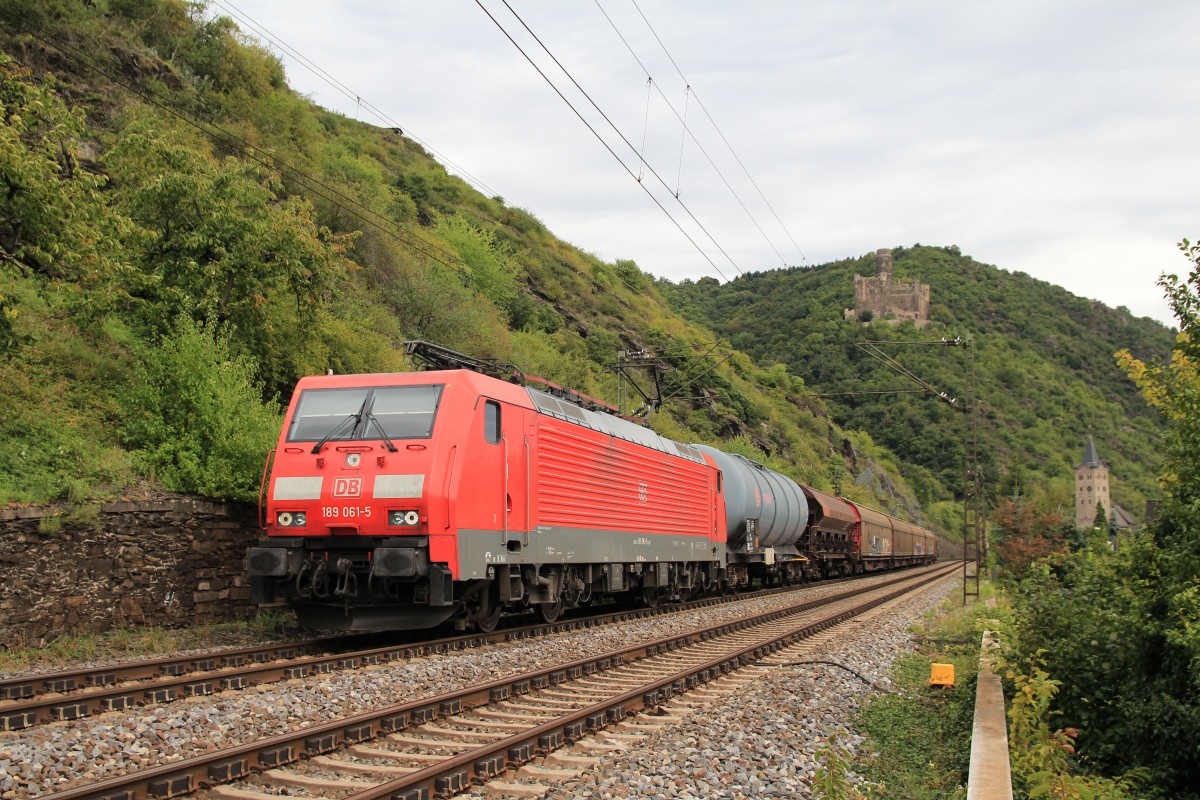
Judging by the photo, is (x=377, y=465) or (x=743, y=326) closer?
(x=377, y=465)

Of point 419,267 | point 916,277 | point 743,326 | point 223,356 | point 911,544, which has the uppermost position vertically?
point 916,277

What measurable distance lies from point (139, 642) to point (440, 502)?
13.4 feet

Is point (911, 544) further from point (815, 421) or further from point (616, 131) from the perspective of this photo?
point (616, 131)

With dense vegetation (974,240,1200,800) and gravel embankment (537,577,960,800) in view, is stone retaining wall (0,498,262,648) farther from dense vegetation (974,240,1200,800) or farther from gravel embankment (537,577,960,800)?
dense vegetation (974,240,1200,800)

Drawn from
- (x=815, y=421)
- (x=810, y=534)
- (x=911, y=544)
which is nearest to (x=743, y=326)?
(x=815, y=421)

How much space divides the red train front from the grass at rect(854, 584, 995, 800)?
5.33 meters

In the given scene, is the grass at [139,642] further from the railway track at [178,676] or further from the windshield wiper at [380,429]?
the windshield wiper at [380,429]

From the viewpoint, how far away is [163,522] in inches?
521

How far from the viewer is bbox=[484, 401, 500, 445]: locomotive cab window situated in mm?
13062

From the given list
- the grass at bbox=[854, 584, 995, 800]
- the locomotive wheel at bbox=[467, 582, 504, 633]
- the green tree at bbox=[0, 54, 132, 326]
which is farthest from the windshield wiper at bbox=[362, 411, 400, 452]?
the grass at bbox=[854, 584, 995, 800]

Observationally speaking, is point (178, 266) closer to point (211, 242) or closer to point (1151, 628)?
point (211, 242)

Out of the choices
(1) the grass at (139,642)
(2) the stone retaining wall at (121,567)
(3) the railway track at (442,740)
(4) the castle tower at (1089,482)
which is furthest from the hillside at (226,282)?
(4) the castle tower at (1089,482)

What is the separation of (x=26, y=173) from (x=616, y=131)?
791cm

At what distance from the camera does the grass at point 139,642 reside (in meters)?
10.7
